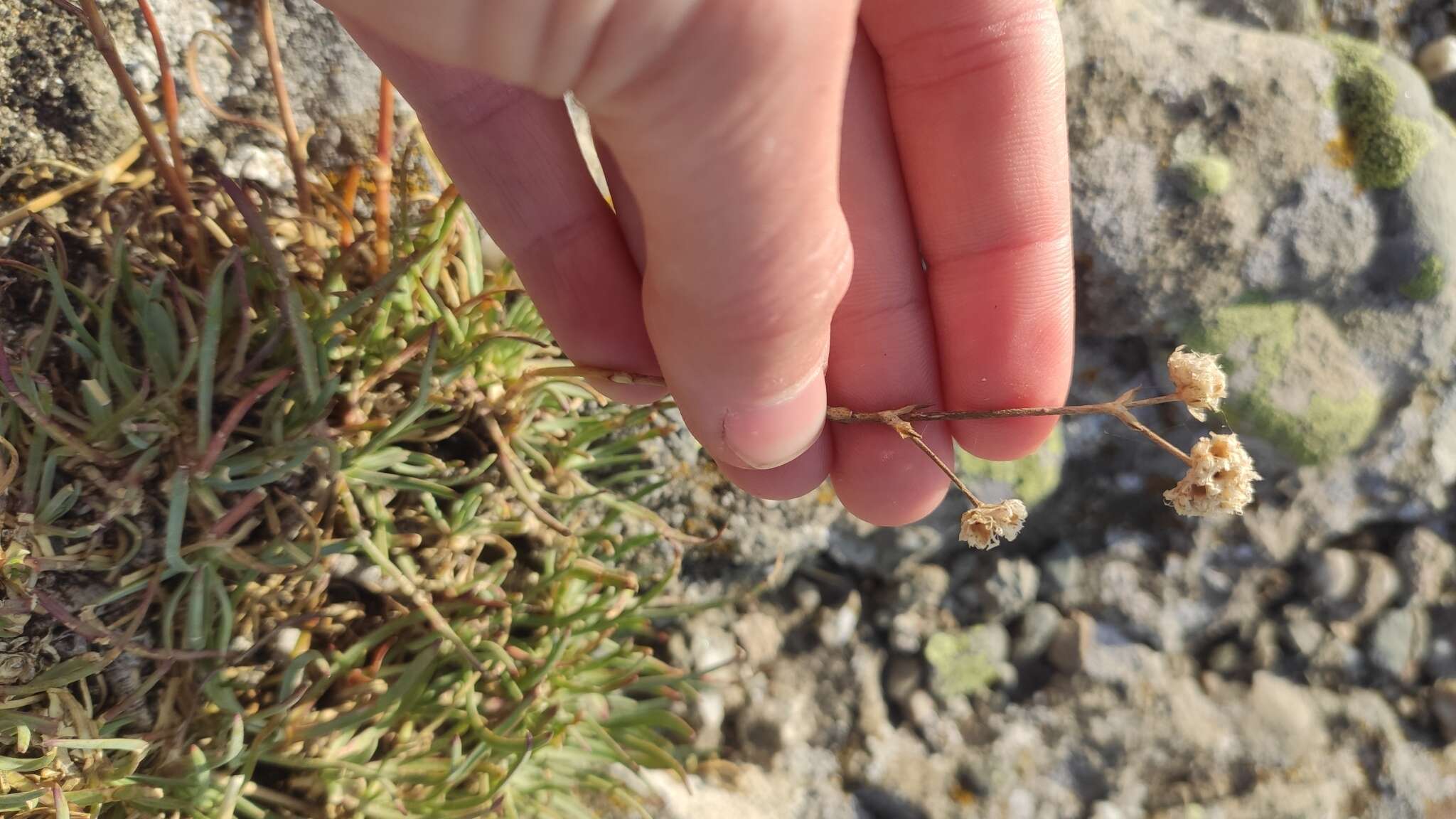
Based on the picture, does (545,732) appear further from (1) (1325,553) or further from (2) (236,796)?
(1) (1325,553)

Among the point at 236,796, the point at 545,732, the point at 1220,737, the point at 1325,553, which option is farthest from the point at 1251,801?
the point at 236,796

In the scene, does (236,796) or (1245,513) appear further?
(1245,513)

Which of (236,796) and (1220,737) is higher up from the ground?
(236,796)

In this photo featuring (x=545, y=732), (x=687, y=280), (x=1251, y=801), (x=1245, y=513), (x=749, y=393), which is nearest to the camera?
(x=687, y=280)

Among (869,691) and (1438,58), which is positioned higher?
(1438,58)

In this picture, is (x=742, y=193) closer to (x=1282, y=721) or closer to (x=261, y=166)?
(x=261, y=166)

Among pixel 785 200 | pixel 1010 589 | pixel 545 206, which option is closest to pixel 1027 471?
pixel 1010 589
